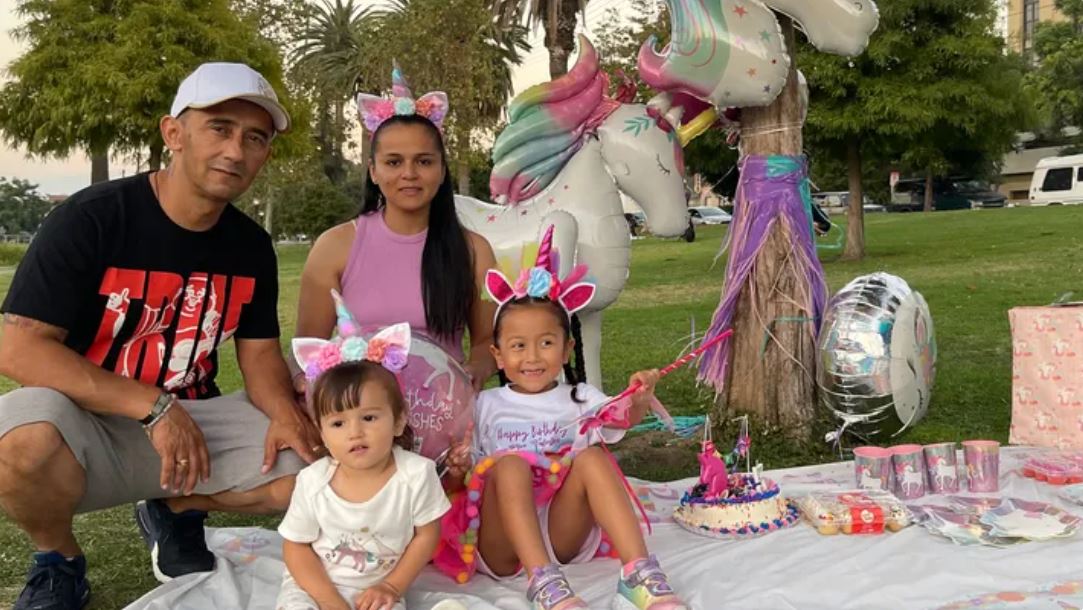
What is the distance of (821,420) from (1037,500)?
1129 millimetres

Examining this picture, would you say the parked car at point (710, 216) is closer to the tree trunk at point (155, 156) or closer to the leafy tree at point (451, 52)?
the leafy tree at point (451, 52)

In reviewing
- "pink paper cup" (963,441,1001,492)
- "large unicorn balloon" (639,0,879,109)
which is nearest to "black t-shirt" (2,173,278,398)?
"large unicorn balloon" (639,0,879,109)

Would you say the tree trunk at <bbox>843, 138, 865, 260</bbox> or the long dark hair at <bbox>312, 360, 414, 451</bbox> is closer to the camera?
the long dark hair at <bbox>312, 360, 414, 451</bbox>

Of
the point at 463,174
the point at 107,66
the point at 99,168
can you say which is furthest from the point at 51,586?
the point at 463,174

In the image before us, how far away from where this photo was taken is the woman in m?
A: 2.84

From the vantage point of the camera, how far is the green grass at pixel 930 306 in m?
3.14

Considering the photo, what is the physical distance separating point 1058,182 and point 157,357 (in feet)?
92.5

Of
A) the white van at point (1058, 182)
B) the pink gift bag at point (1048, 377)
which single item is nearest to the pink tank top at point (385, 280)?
the pink gift bag at point (1048, 377)

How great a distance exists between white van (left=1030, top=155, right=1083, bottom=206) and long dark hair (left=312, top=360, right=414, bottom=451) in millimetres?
26525

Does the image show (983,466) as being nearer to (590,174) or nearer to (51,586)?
(590,174)

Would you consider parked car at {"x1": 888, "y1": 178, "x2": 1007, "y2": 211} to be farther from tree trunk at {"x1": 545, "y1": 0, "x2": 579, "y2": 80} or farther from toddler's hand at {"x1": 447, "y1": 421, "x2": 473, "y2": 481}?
toddler's hand at {"x1": 447, "y1": 421, "x2": 473, "y2": 481}

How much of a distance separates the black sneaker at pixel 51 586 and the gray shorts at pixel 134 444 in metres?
0.15

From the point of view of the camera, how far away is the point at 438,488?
2.32 metres

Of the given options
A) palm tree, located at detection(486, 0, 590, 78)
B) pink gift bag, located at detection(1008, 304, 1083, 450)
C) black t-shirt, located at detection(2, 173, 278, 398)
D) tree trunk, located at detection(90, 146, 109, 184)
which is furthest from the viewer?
tree trunk, located at detection(90, 146, 109, 184)
